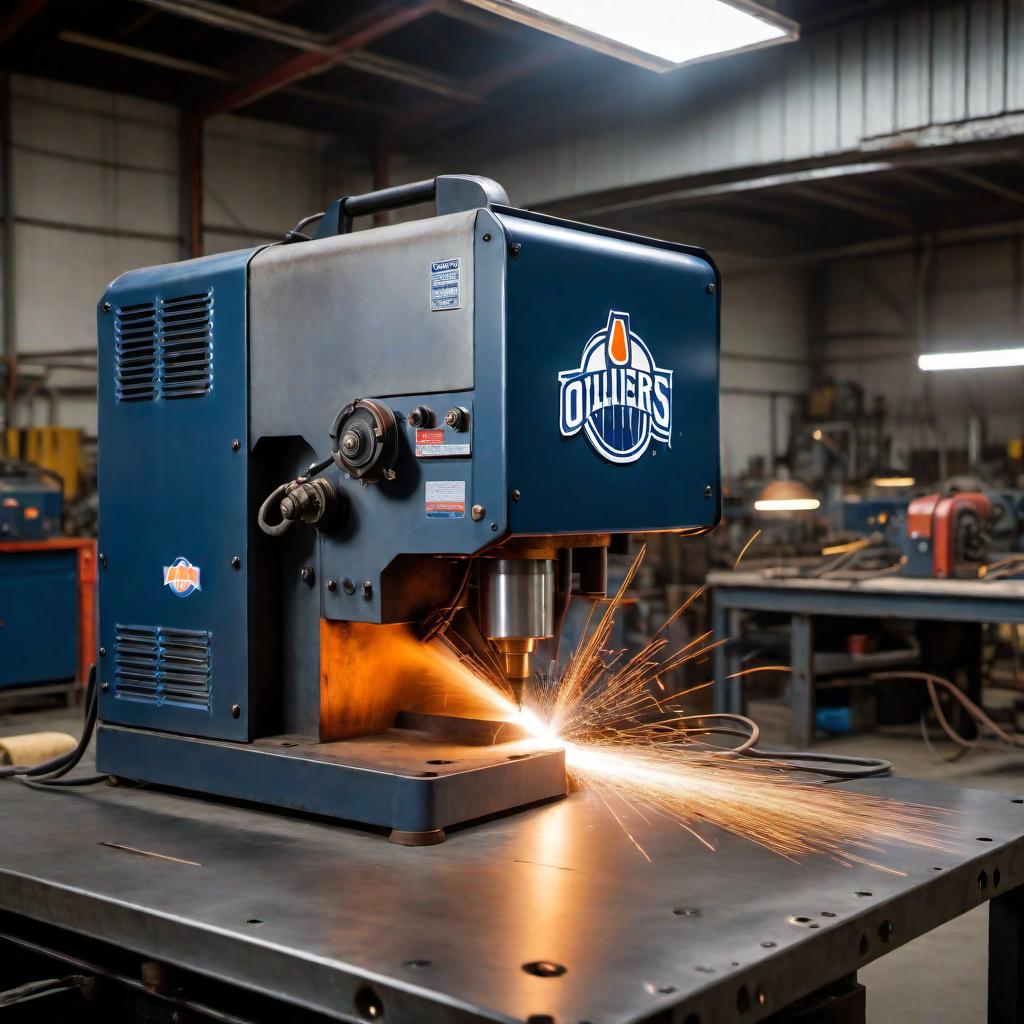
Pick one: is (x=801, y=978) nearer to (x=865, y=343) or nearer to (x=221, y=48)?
(x=221, y=48)

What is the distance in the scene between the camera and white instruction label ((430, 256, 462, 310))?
3.76ft

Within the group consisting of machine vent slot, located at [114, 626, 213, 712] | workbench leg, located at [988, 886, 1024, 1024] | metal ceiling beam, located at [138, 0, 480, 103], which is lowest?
workbench leg, located at [988, 886, 1024, 1024]

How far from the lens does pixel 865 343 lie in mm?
10555

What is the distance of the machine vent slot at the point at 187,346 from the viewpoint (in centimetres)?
138

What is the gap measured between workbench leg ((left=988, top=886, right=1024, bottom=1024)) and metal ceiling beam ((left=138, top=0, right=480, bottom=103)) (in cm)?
503

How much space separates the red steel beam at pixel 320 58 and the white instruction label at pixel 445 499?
4.80 metres

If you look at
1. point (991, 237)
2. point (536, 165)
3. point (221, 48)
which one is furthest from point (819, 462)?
point (221, 48)

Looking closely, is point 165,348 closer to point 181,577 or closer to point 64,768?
point 181,577

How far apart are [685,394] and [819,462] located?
870cm

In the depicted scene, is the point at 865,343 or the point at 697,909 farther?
the point at 865,343

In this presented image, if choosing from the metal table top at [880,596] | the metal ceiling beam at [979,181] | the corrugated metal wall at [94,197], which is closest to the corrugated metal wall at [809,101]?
the metal table top at [880,596]

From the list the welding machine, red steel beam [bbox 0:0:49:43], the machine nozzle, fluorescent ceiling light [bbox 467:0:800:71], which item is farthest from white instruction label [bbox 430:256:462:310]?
red steel beam [bbox 0:0:49:43]

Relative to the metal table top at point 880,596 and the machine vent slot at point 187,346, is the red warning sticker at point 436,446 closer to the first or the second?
the machine vent slot at point 187,346

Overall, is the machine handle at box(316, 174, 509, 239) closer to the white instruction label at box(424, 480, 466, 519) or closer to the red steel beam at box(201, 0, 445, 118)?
the white instruction label at box(424, 480, 466, 519)
